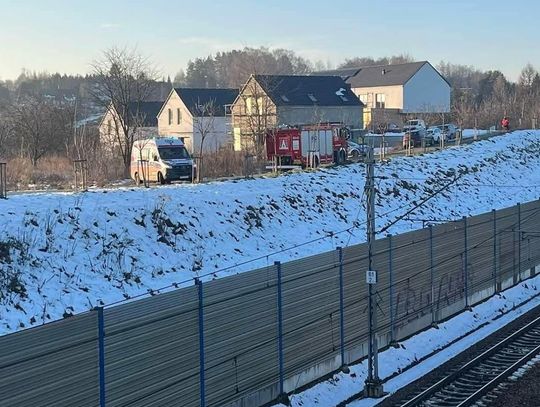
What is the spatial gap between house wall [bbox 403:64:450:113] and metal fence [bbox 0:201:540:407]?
263 feet

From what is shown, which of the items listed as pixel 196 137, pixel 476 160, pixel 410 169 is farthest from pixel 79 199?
pixel 196 137

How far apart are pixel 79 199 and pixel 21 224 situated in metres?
3.96

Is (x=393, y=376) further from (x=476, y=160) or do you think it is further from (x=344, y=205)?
(x=476, y=160)

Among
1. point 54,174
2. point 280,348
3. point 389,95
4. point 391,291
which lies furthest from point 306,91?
point 280,348

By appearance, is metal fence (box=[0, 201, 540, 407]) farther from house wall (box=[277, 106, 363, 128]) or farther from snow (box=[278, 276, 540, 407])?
house wall (box=[277, 106, 363, 128])

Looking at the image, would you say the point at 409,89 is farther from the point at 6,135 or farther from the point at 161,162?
the point at 161,162

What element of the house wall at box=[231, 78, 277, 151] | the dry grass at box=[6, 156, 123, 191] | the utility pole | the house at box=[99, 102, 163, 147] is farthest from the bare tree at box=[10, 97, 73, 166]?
the utility pole

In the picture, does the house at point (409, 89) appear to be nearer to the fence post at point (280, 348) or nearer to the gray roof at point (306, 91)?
the gray roof at point (306, 91)

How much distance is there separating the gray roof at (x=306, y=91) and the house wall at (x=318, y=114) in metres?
0.51

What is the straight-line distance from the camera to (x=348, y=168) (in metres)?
41.0

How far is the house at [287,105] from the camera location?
205 feet

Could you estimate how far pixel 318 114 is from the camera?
75.5 m

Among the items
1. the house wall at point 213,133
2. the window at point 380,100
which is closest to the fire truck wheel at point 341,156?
the house wall at point 213,133

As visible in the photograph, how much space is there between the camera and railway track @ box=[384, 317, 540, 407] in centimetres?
1486
